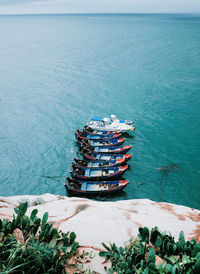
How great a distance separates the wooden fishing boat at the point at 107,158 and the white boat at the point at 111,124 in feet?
24.8

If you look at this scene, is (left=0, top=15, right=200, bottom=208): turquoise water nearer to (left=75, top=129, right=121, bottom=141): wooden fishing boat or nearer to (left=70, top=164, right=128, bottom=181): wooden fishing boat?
(left=75, top=129, right=121, bottom=141): wooden fishing boat

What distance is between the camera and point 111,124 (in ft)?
139

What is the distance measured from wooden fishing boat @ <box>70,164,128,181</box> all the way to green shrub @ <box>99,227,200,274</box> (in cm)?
2147

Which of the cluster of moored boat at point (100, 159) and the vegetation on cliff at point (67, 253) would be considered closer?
the vegetation on cliff at point (67, 253)

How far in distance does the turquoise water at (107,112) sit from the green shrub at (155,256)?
65.3 feet

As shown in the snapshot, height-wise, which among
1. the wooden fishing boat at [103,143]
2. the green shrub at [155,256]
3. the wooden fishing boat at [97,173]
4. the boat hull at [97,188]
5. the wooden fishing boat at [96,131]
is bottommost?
the boat hull at [97,188]

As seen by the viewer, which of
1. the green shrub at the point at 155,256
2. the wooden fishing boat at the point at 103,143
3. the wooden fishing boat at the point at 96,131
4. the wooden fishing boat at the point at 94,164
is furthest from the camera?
the wooden fishing boat at the point at 96,131

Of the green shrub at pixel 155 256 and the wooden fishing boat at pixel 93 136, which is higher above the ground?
the green shrub at pixel 155 256

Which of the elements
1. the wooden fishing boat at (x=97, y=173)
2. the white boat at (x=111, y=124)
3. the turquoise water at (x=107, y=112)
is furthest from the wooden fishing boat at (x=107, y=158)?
the white boat at (x=111, y=124)

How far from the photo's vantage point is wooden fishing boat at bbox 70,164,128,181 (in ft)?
100

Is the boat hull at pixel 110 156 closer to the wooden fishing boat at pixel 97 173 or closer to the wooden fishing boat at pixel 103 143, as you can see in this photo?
the wooden fishing boat at pixel 97 173

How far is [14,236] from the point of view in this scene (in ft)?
27.0

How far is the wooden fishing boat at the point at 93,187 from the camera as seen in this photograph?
2861 cm

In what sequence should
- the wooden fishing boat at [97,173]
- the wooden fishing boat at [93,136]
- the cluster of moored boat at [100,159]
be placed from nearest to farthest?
the cluster of moored boat at [100,159] < the wooden fishing boat at [97,173] < the wooden fishing boat at [93,136]
